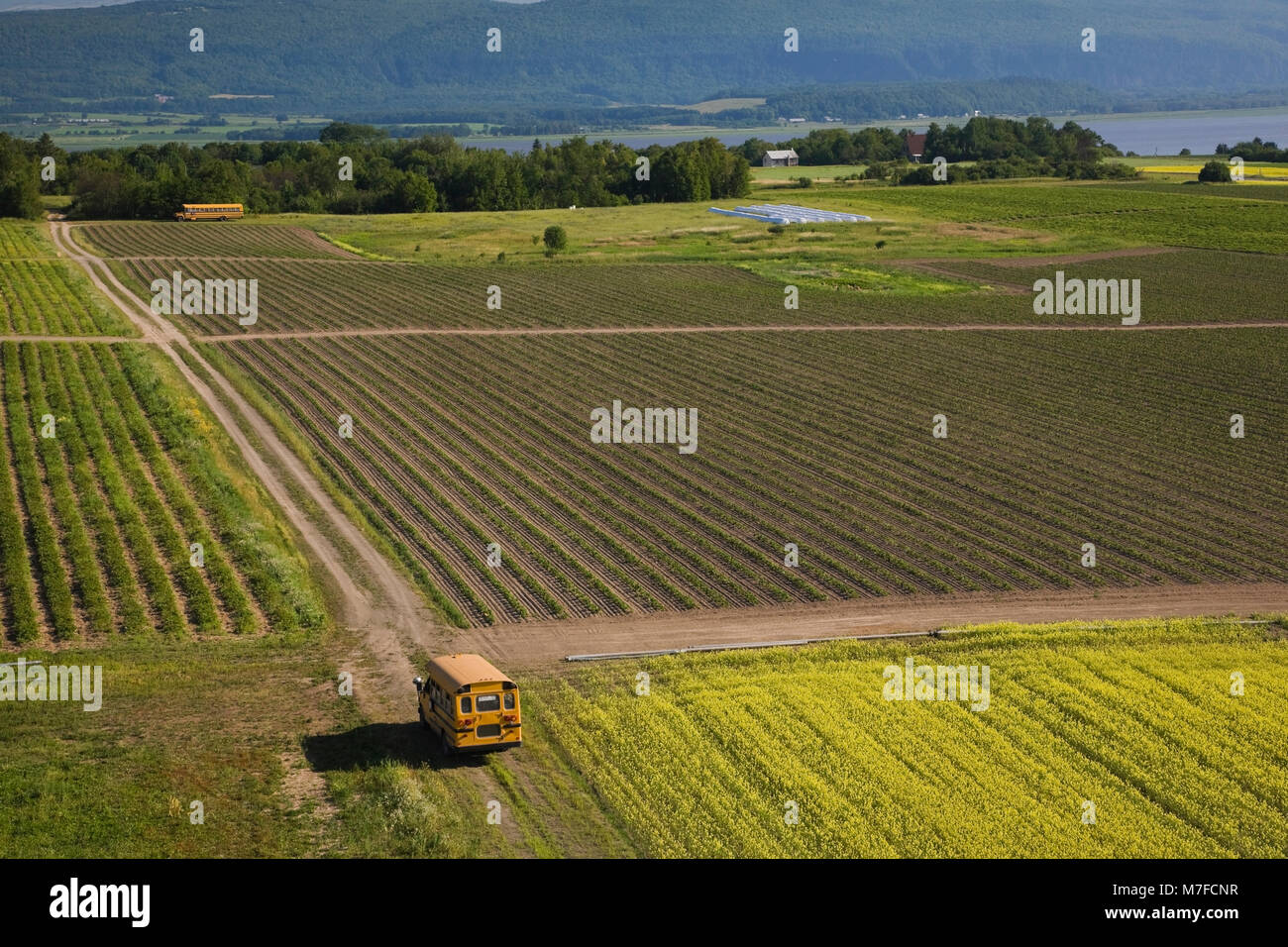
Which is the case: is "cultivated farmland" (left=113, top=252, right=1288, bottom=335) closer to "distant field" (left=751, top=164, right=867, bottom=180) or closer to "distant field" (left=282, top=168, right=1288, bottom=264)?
"distant field" (left=282, top=168, right=1288, bottom=264)

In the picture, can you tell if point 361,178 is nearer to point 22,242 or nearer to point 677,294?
point 22,242

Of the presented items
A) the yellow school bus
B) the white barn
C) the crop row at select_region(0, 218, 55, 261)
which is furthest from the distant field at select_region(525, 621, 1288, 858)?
the white barn

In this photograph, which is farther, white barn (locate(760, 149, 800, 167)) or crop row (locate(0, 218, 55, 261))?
white barn (locate(760, 149, 800, 167))

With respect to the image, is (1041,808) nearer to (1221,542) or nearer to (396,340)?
(1221,542)

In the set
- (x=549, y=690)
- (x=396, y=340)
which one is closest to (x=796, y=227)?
(x=396, y=340)

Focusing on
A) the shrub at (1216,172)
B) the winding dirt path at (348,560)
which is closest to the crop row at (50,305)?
the winding dirt path at (348,560)

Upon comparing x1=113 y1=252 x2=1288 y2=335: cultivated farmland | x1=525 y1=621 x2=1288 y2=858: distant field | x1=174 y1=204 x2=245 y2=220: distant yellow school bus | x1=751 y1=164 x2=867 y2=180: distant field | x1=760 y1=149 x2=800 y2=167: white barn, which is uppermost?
x1=760 y1=149 x2=800 y2=167: white barn

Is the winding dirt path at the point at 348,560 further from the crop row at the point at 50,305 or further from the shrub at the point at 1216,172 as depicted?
the shrub at the point at 1216,172
